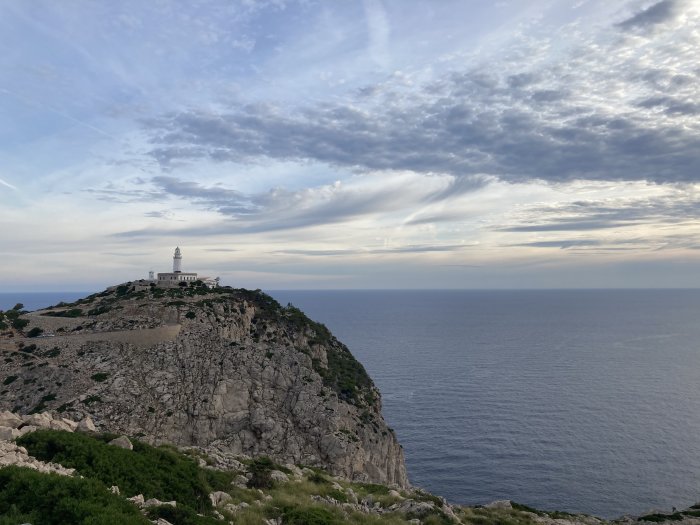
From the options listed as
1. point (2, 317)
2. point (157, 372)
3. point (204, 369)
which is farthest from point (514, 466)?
point (2, 317)

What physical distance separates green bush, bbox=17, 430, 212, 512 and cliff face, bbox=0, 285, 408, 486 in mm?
24959

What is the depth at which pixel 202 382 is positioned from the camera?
51344mm

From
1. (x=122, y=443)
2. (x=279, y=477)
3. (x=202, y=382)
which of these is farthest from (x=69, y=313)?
(x=279, y=477)

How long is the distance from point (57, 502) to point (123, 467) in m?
5.76

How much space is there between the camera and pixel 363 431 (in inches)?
2186

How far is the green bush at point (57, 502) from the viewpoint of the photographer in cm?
1263

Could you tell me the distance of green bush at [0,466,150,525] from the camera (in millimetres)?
12633

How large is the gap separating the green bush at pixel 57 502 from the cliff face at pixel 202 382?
30835 mm

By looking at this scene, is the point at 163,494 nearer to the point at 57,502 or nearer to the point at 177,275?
the point at 57,502

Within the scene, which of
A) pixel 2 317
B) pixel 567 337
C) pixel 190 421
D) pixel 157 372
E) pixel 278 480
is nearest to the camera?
pixel 278 480

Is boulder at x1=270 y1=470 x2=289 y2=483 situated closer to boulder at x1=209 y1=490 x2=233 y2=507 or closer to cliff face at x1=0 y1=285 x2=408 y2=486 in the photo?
boulder at x1=209 y1=490 x2=233 y2=507

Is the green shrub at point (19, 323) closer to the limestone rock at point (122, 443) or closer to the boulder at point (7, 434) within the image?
the boulder at point (7, 434)

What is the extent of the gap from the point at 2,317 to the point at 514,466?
3015 inches

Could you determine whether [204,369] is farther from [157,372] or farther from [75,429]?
[75,429]
